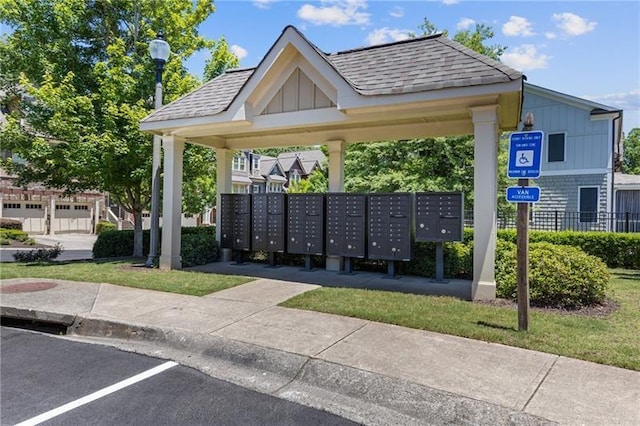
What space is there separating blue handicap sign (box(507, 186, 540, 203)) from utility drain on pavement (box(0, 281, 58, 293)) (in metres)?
7.75

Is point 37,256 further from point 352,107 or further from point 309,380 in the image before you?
point 309,380

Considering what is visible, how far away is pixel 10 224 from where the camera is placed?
2539cm

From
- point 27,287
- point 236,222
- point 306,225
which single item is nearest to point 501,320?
point 306,225

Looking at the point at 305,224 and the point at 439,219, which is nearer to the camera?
the point at 439,219

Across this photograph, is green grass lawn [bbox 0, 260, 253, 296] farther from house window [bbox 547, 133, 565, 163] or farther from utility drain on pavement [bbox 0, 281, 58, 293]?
house window [bbox 547, 133, 565, 163]

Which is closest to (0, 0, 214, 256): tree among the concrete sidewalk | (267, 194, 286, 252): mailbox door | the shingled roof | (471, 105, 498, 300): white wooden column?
the shingled roof

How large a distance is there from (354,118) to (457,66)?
6.43 feet

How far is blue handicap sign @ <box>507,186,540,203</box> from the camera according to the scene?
4773 millimetres

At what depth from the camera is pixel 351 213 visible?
8977 millimetres

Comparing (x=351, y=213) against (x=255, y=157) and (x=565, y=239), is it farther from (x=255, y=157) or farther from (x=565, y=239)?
(x=255, y=157)

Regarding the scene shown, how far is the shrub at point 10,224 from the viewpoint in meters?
25.0

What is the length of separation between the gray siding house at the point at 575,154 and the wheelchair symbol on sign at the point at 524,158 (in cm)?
1429

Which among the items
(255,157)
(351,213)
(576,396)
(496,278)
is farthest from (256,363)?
(255,157)

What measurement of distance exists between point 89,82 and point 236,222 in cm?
600
